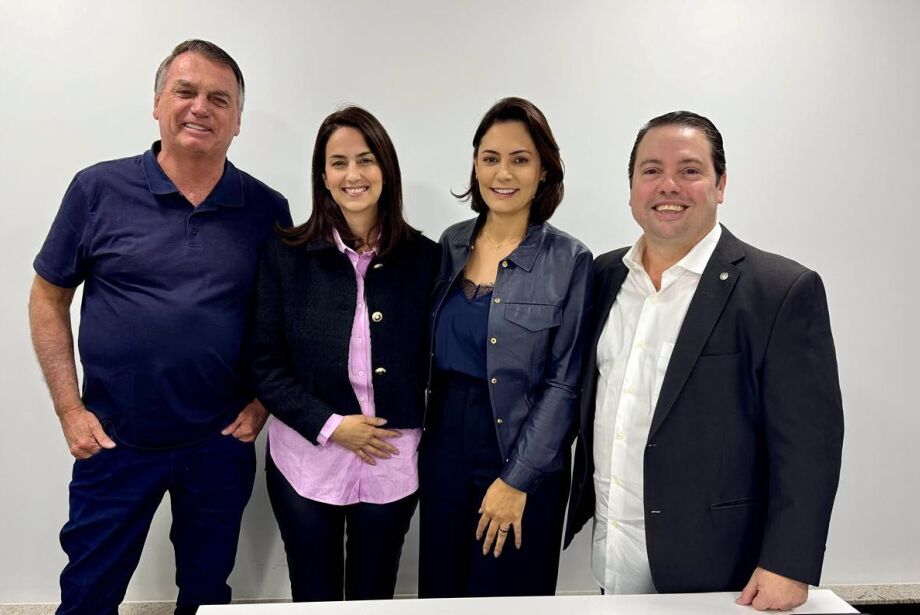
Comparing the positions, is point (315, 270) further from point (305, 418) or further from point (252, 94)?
point (252, 94)

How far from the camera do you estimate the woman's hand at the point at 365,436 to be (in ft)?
5.88

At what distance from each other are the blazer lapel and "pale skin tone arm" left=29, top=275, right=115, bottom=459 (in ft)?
5.21

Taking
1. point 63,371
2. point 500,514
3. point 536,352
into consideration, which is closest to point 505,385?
point 536,352

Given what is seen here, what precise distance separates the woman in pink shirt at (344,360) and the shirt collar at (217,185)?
22cm

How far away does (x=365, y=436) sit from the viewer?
1.81m

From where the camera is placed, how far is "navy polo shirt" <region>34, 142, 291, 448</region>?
185 cm

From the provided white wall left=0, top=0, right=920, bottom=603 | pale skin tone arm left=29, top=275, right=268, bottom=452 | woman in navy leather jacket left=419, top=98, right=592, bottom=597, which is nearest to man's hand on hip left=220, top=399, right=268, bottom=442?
pale skin tone arm left=29, top=275, right=268, bottom=452

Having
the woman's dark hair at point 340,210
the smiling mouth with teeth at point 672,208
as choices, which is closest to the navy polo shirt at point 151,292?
the woman's dark hair at point 340,210

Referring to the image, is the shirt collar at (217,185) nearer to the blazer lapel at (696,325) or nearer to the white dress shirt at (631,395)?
the white dress shirt at (631,395)

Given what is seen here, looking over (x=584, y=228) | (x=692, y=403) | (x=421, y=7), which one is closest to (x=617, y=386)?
(x=692, y=403)

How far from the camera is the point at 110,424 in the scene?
1.91m

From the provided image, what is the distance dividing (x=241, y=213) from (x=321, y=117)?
677 millimetres

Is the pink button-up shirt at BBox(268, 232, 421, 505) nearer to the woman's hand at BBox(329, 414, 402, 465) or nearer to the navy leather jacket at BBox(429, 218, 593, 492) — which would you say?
the woman's hand at BBox(329, 414, 402, 465)

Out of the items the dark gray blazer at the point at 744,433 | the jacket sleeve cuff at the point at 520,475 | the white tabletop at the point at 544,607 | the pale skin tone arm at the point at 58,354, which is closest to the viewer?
the white tabletop at the point at 544,607
